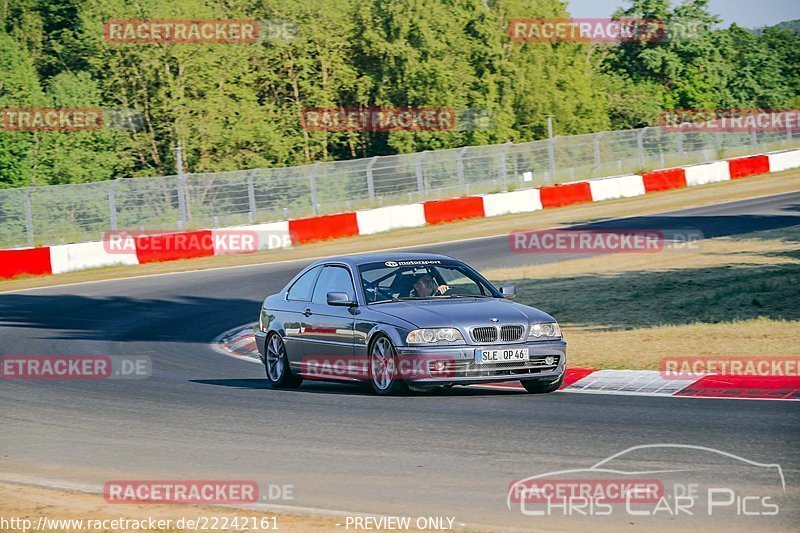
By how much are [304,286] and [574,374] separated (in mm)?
3242

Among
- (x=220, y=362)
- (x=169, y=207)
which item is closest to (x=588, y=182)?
(x=169, y=207)

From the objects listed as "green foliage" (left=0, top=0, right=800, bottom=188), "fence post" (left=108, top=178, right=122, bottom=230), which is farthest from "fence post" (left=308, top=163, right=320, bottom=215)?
"green foliage" (left=0, top=0, right=800, bottom=188)

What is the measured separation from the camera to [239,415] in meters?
11.2

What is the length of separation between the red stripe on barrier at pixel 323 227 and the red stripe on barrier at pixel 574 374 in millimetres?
22608

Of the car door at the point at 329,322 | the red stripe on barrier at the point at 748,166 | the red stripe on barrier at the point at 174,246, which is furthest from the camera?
the red stripe on barrier at the point at 748,166

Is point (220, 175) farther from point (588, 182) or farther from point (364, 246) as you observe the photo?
point (588, 182)

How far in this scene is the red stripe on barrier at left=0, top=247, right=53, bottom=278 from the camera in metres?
31.3

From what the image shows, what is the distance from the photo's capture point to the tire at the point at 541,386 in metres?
12.0

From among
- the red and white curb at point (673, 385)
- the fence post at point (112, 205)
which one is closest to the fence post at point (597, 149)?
the fence post at point (112, 205)

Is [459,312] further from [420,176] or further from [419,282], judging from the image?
[420,176]

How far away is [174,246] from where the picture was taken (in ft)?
110

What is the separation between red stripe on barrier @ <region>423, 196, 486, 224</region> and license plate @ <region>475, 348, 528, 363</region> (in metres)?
27.1

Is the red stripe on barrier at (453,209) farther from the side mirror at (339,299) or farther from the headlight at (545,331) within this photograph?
the headlight at (545,331)

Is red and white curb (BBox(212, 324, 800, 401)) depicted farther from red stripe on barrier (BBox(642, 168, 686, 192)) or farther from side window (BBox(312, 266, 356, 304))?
red stripe on barrier (BBox(642, 168, 686, 192))
